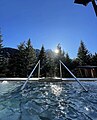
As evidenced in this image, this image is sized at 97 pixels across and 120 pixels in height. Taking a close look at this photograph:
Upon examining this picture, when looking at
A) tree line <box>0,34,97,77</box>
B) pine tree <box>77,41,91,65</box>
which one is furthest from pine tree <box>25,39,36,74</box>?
pine tree <box>77,41,91,65</box>

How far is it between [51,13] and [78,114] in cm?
912

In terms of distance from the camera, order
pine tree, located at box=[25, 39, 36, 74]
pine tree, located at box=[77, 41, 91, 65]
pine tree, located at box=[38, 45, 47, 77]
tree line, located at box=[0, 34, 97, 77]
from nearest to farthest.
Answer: tree line, located at box=[0, 34, 97, 77] < pine tree, located at box=[25, 39, 36, 74] < pine tree, located at box=[38, 45, 47, 77] < pine tree, located at box=[77, 41, 91, 65]

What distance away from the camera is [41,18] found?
11.8m

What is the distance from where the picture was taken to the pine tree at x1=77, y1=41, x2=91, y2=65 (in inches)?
1057

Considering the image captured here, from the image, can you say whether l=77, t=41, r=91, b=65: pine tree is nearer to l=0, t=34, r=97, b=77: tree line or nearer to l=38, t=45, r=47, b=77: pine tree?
l=0, t=34, r=97, b=77: tree line

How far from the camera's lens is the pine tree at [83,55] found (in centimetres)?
2684

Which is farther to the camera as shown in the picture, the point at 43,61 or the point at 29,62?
the point at 43,61

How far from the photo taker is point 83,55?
90.2 feet

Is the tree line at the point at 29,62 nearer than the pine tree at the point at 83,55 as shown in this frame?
Yes

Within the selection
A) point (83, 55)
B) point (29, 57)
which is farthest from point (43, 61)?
point (83, 55)

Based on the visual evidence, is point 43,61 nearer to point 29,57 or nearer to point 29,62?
point 29,57

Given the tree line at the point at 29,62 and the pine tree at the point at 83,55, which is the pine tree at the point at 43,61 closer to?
the tree line at the point at 29,62

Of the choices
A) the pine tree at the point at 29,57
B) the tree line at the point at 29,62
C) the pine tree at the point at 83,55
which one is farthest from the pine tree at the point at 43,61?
the pine tree at the point at 83,55

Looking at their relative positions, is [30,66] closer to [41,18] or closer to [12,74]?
[12,74]
